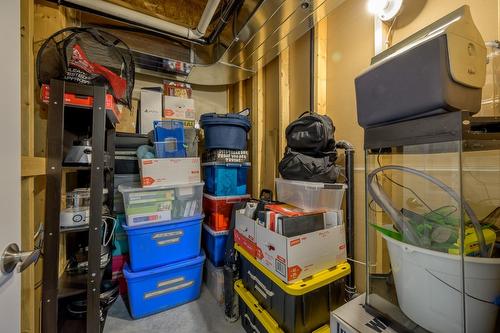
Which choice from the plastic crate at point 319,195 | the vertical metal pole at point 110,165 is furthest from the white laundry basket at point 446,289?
the vertical metal pole at point 110,165

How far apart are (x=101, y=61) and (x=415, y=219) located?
2.15m

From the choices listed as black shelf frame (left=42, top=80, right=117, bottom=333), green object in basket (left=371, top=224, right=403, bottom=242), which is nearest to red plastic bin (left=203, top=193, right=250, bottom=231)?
black shelf frame (left=42, top=80, right=117, bottom=333)

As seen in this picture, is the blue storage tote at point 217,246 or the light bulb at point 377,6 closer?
the light bulb at point 377,6

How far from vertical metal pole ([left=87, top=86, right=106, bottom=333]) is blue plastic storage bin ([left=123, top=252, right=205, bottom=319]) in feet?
1.23

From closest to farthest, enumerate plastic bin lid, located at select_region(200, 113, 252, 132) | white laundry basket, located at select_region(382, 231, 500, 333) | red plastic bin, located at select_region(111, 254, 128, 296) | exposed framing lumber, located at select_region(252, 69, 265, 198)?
1. white laundry basket, located at select_region(382, 231, 500, 333)
2. red plastic bin, located at select_region(111, 254, 128, 296)
3. plastic bin lid, located at select_region(200, 113, 252, 132)
4. exposed framing lumber, located at select_region(252, 69, 265, 198)

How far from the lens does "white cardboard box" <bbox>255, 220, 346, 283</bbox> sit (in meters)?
1.03

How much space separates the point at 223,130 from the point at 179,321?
1.57 meters

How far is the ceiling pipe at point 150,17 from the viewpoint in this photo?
146cm

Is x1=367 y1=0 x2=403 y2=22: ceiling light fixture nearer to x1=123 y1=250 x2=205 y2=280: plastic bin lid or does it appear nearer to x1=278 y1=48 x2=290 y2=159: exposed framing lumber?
x1=278 y1=48 x2=290 y2=159: exposed framing lumber

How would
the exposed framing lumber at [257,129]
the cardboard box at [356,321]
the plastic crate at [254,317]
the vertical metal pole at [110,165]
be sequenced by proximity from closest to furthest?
the cardboard box at [356,321] < the plastic crate at [254,317] < the vertical metal pole at [110,165] < the exposed framing lumber at [257,129]

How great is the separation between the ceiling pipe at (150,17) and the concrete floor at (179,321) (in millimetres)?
2272

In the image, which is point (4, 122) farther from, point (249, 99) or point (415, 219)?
point (249, 99)

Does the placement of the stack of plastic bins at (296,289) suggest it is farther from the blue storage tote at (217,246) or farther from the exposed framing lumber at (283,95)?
the exposed framing lumber at (283,95)

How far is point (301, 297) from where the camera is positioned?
1041 mm
